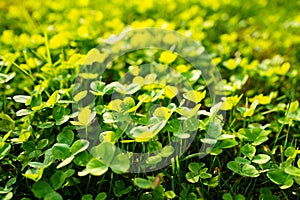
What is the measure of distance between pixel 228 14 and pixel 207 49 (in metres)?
0.69

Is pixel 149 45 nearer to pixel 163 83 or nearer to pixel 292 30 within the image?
pixel 163 83

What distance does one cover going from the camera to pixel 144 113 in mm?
1520

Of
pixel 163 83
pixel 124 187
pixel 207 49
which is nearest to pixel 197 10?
pixel 207 49

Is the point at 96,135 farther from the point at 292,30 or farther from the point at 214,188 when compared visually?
the point at 292,30

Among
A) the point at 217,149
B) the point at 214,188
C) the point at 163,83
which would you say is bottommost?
the point at 214,188

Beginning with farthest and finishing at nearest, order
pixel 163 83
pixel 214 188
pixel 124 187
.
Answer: pixel 163 83 < pixel 214 188 < pixel 124 187

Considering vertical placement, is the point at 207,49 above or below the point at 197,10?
below

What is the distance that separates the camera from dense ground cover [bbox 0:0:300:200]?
1159 mm

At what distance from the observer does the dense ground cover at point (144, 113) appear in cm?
116

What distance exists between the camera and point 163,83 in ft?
5.14

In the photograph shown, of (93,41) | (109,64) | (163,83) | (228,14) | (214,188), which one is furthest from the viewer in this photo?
(228,14)

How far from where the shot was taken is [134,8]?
2.51 m

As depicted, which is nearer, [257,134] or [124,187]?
[124,187]

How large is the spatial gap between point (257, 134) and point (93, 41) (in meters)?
1.05
